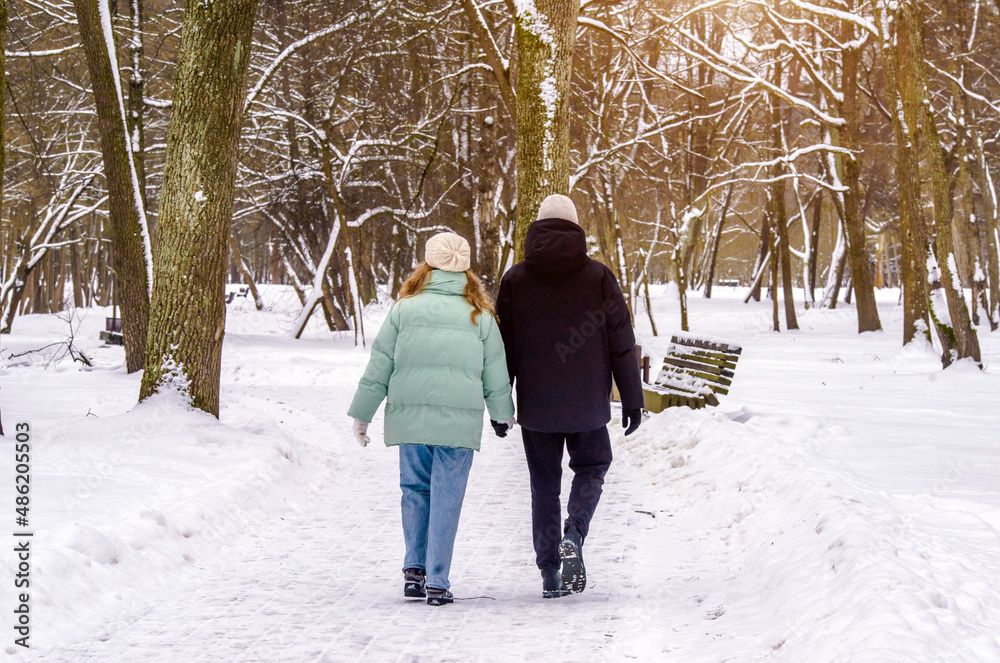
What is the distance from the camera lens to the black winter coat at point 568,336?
4.88 metres

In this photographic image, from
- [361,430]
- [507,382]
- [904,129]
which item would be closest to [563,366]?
[507,382]

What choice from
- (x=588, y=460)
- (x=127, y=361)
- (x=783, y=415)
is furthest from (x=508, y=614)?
(x=127, y=361)

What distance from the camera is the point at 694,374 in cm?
1065

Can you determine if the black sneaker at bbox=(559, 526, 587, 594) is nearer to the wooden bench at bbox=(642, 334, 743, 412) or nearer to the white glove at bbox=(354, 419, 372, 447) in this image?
the white glove at bbox=(354, 419, 372, 447)

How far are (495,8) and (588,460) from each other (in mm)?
14268

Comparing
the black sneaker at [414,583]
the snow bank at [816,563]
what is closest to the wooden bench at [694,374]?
the snow bank at [816,563]

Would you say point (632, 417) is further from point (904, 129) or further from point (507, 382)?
point (904, 129)

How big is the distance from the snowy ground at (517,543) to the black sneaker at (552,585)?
0.19ft

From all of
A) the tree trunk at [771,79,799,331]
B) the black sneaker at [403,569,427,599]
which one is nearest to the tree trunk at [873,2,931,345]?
the tree trunk at [771,79,799,331]

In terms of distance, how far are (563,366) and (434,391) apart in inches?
27.6

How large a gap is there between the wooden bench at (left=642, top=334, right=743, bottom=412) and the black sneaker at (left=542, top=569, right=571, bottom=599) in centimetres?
434

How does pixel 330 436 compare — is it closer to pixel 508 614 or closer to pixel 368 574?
pixel 368 574

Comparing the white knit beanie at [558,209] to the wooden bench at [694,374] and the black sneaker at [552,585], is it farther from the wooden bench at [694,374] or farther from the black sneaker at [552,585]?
the wooden bench at [694,374]

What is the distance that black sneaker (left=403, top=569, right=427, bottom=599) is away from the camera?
477 cm
